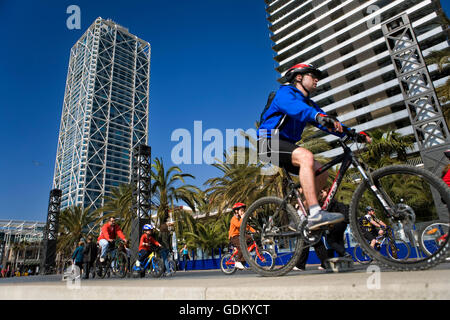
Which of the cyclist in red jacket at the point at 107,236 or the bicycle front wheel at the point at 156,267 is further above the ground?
the cyclist in red jacket at the point at 107,236

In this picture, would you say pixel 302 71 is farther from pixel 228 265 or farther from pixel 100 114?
pixel 100 114

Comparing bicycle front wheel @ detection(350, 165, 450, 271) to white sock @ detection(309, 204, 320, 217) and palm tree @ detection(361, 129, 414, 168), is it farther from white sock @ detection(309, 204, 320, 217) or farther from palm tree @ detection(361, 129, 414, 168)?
palm tree @ detection(361, 129, 414, 168)

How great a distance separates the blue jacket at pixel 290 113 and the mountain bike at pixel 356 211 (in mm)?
364

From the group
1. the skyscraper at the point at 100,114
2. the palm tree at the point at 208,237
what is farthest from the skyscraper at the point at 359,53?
the skyscraper at the point at 100,114

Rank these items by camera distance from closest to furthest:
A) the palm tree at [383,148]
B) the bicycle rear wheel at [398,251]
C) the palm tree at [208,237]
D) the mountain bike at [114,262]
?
the bicycle rear wheel at [398,251] < the mountain bike at [114,262] < the palm tree at [383,148] < the palm tree at [208,237]

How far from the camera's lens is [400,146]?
60.3 ft

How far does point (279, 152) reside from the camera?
2764mm

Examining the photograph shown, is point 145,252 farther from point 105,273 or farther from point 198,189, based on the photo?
point 198,189

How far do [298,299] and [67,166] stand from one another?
118 m

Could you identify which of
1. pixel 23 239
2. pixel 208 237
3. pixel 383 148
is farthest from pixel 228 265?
pixel 23 239

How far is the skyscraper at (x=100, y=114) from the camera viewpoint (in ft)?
326

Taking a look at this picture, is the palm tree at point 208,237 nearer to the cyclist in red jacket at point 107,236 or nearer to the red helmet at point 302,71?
the cyclist in red jacket at point 107,236

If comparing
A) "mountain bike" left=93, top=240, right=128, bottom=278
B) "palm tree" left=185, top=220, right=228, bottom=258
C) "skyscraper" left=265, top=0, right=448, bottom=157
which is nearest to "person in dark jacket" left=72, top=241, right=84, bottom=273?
"mountain bike" left=93, top=240, right=128, bottom=278
